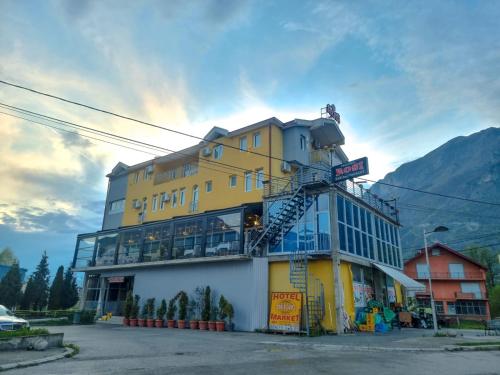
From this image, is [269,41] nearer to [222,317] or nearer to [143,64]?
[143,64]

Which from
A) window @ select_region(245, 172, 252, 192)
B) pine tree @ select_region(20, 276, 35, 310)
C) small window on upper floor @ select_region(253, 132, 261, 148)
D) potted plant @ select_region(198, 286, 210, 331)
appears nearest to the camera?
potted plant @ select_region(198, 286, 210, 331)

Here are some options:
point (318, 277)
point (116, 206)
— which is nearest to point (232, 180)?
point (318, 277)

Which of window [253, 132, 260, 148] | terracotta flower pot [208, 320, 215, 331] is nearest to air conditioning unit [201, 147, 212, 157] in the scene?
window [253, 132, 260, 148]

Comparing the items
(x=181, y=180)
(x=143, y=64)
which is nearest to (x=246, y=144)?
(x=181, y=180)

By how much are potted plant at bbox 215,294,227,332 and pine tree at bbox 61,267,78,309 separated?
1011 inches

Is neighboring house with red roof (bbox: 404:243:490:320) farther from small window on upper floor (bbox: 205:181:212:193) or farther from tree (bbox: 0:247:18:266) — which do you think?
tree (bbox: 0:247:18:266)

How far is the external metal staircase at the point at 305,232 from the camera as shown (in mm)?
17312

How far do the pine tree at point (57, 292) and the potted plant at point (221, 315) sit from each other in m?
26.4

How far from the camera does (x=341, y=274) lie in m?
18.1

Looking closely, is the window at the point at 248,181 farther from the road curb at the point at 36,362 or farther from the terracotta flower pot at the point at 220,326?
the road curb at the point at 36,362

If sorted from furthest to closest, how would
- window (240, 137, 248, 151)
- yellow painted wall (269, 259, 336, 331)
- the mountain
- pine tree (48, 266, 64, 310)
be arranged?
the mountain < pine tree (48, 266, 64, 310) < window (240, 137, 248, 151) < yellow painted wall (269, 259, 336, 331)

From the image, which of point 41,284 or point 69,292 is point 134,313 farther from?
point 41,284

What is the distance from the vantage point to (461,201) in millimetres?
138250

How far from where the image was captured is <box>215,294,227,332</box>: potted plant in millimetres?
18562
